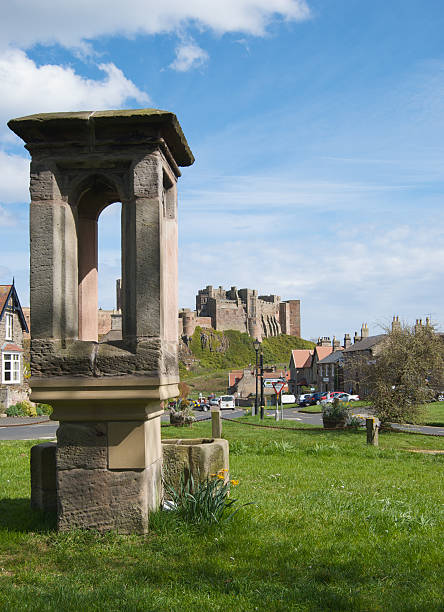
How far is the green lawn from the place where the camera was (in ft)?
12.7

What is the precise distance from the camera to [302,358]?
84750mm

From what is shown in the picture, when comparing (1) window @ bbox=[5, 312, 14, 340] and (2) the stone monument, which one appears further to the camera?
(1) window @ bbox=[5, 312, 14, 340]

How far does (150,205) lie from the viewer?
5527mm

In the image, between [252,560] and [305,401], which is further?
[305,401]

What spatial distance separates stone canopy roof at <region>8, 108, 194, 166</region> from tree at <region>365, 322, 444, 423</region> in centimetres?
1813

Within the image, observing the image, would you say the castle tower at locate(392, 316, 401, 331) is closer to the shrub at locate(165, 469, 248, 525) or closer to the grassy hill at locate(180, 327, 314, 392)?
the shrub at locate(165, 469, 248, 525)

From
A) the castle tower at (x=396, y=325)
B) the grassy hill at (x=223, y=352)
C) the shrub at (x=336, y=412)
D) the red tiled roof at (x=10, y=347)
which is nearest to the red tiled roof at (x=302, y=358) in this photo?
the grassy hill at (x=223, y=352)

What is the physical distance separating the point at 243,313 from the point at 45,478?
120789 millimetres

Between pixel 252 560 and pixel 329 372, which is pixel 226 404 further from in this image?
pixel 252 560

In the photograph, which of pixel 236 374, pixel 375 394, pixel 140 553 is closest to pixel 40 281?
pixel 140 553

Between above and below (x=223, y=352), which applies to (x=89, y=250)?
above

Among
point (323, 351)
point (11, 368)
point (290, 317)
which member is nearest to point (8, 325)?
point (11, 368)

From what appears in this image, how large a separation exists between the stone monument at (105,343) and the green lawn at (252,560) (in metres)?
0.40

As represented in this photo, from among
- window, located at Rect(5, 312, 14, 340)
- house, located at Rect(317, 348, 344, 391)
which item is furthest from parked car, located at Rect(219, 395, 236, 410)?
window, located at Rect(5, 312, 14, 340)
